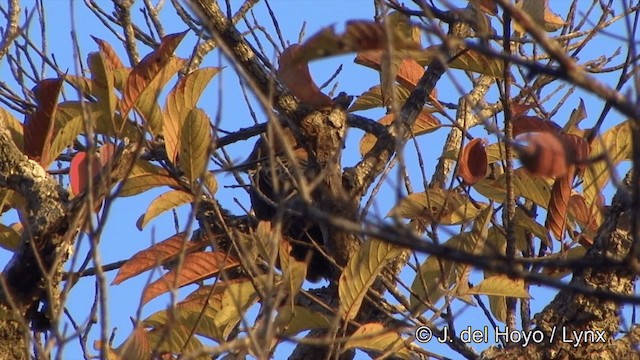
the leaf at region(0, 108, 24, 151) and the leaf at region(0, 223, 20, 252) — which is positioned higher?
the leaf at region(0, 108, 24, 151)

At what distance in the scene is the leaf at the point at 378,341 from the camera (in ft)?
5.73

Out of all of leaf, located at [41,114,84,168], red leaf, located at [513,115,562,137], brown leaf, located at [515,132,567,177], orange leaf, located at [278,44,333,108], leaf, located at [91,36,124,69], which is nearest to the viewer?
brown leaf, located at [515,132,567,177]

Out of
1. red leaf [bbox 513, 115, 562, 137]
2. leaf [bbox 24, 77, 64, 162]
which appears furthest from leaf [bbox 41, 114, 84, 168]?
red leaf [bbox 513, 115, 562, 137]

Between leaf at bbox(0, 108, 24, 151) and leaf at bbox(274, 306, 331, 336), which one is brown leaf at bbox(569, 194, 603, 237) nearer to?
leaf at bbox(274, 306, 331, 336)

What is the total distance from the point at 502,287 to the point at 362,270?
32 centimetres

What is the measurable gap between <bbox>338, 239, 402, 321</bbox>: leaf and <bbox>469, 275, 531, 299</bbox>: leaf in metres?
0.24

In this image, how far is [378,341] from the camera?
5.97 ft

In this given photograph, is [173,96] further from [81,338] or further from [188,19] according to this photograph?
[188,19]

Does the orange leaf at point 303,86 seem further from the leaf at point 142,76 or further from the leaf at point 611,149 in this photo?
the leaf at point 611,149

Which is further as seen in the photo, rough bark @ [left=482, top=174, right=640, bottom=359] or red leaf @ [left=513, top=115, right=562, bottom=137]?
red leaf @ [left=513, top=115, right=562, bottom=137]

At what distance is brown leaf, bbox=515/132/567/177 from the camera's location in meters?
0.85

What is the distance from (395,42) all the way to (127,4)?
1.75 metres

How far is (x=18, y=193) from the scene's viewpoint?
1.91 meters

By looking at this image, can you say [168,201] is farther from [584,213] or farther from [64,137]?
[584,213]
